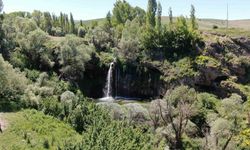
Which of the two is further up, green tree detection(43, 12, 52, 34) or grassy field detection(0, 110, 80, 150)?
green tree detection(43, 12, 52, 34)

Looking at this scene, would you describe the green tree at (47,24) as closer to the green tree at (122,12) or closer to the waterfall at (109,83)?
the green tree at (122,12)

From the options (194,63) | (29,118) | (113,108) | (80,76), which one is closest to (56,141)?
(29,118)

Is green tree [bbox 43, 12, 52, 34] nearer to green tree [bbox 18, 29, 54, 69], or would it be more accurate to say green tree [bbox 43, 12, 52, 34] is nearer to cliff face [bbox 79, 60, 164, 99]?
green tree [bbox 18, 29, 54, 69]

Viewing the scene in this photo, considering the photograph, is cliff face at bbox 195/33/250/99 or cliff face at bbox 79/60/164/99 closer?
cliff face at bbox 195/33/250/99

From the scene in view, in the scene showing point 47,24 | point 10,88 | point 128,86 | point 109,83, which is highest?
point 47,24

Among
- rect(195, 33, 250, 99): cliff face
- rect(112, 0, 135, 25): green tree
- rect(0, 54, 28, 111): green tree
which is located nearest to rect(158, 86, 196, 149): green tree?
rect(0, 54, 28, 111): green tree

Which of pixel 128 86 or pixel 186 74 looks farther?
pixel 128 86

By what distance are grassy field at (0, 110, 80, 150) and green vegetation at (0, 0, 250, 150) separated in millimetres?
127

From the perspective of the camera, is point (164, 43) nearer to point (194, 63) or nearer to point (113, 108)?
point (194, 63)

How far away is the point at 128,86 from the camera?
299ft

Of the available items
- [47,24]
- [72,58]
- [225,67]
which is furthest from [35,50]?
[47,24]

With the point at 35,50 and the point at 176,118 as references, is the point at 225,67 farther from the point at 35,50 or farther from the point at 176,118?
the point at 35,50

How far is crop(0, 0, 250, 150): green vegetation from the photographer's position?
50.9 m

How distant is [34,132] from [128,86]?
44.4 metres
